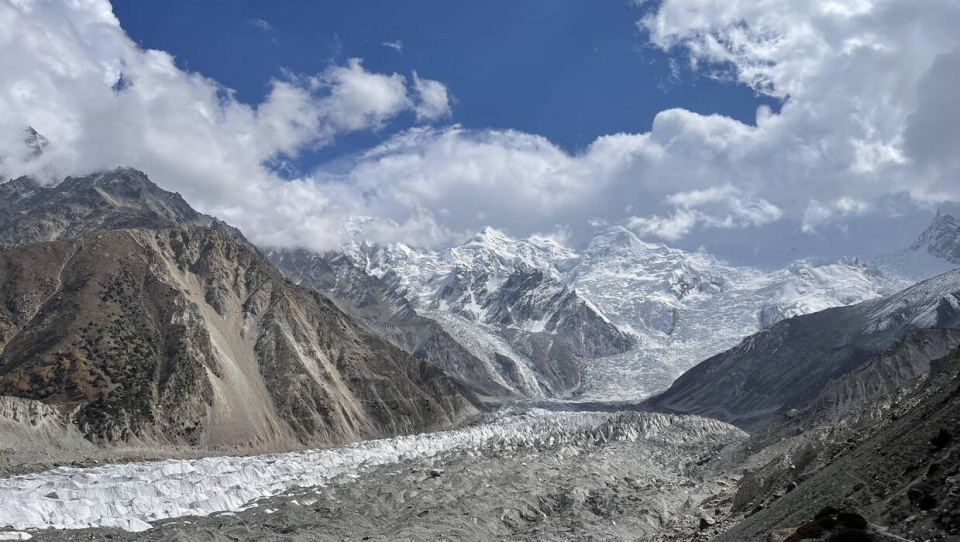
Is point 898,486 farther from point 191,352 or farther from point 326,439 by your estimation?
point 191,352

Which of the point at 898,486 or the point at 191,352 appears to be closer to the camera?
the point at 898,486

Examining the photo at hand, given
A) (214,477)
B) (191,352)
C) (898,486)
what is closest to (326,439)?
(191,352)

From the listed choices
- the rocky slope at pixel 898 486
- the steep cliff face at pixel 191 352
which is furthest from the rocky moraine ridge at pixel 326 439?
the steep cliff face at pixel 191 352

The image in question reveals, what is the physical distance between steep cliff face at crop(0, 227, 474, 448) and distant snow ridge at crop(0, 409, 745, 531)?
42.5ft

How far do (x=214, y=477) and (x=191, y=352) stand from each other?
49.2 metres

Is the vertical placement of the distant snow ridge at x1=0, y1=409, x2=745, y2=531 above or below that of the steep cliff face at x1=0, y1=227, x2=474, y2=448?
below

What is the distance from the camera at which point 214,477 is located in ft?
295

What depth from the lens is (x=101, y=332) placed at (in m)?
130

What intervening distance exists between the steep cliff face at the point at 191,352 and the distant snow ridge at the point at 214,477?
13.0 meters

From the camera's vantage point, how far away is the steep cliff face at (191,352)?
118 m

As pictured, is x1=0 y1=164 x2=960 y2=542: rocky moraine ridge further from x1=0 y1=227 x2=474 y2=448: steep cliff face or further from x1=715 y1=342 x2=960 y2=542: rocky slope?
x1=0 y1=227 x2=474 y2=448: steep cliff face

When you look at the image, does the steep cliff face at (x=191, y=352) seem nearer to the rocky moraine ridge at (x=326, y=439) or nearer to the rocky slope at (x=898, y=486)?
the rocky moraine ridge at (x=326, y=439)

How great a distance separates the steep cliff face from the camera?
118m

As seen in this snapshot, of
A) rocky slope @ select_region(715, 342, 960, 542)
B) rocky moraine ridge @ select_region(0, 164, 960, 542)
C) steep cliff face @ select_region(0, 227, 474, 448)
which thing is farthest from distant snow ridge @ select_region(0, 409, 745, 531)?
rocky slope @ select_region(715, 342, 960, 542)
